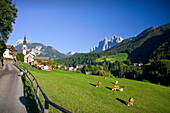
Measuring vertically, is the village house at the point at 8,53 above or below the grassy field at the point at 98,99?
above

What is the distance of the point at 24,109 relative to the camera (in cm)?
827

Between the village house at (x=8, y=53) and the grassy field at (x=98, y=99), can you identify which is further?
the village house at (x=8, y=53)

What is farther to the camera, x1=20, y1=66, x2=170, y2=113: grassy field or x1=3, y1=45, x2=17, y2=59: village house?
x1=3, y1=45, x2=17, y2=59: village house

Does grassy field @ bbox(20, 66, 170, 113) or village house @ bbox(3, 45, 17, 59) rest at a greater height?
village house @ bbox(3, 45, 17, 59)

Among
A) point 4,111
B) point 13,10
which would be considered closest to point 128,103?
point 4,111

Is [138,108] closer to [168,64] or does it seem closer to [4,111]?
[4,111]

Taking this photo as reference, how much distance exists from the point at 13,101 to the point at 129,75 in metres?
137

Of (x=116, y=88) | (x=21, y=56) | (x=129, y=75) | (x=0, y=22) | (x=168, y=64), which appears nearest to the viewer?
(x=116, y=88)

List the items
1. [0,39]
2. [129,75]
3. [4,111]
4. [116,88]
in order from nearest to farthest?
[4,111] → [116,88] → [0,39] → [129,75]

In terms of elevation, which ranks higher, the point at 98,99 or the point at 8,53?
the point at 8,53

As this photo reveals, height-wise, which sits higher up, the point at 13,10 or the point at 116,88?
the point at 13,10

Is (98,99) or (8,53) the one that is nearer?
(98,99)

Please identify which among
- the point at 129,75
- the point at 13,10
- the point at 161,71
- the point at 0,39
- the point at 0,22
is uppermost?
the point at 13,10

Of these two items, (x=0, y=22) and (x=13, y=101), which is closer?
(x=13, y=101)
